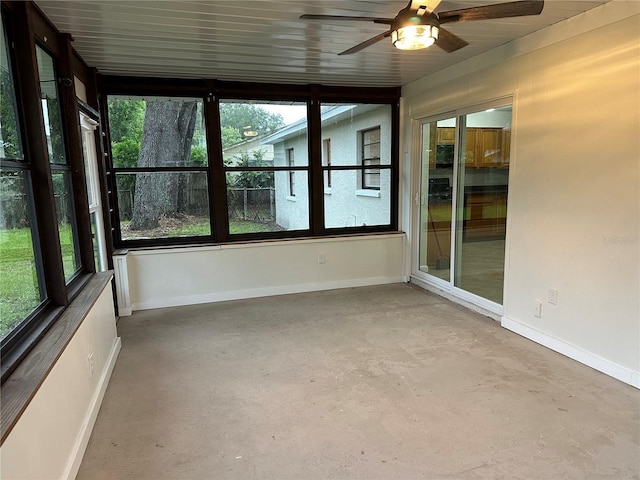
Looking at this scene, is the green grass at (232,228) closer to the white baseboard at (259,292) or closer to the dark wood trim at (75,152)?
the white baseboard at (259,292)

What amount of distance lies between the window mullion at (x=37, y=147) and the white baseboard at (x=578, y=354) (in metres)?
3.45

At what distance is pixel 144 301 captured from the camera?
4402 mm

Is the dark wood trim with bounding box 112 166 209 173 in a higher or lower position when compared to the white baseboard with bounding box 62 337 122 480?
higher

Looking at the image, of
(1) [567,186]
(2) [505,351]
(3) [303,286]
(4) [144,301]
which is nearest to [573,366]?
(2) [505,351]

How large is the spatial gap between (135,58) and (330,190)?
257 cm

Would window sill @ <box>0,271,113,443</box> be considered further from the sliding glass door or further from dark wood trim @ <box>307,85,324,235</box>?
the sliding glass door

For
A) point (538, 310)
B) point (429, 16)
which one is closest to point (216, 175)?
point (429, 16)

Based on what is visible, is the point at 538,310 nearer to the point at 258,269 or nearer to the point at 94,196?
the point at 258,269

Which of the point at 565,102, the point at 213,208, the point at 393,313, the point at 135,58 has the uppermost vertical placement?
the point at 135,58

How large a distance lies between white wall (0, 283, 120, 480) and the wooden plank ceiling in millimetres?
1889

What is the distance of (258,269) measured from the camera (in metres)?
4.75

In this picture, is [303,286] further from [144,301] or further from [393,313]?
[144,301]

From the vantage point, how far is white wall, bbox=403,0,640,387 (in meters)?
2.56

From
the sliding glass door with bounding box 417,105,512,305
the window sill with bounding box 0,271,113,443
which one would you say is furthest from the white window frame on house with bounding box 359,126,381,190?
the window sill with bounding box 0,271,113,443
